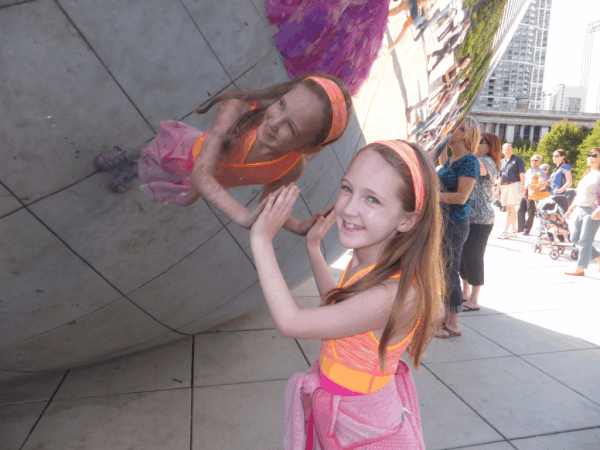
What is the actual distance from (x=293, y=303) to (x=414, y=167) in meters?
0.53

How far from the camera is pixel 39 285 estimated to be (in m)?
1.50

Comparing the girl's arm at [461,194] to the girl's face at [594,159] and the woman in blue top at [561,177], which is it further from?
the woman in blue top at [561,177]

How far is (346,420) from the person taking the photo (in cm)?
145

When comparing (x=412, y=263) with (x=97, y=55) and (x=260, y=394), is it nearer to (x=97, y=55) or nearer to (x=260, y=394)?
(x=97, y=55)

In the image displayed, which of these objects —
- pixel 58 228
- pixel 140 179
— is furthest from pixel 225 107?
pixel 58 228

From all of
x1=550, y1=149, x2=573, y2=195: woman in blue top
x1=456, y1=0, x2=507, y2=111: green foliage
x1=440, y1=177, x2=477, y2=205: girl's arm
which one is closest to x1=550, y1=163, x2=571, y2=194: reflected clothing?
x1=550, y1=149, x2=573, y2=195: woman in blue top

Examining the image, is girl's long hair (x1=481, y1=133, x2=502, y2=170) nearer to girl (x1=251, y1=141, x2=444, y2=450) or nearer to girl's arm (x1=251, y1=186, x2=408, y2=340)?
girl (x1=251, y1=141, x2=444, y2=450)

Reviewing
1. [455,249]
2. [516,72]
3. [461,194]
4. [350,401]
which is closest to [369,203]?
[350,401]

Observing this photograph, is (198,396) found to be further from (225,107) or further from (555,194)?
(555,194)

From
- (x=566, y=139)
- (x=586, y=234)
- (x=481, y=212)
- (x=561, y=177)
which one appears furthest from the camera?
(x=566, y=139)

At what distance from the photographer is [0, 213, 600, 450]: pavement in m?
→ 2.32

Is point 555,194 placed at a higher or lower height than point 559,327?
lower

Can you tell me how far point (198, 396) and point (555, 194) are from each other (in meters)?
8.03

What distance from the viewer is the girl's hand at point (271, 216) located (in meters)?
1.25
